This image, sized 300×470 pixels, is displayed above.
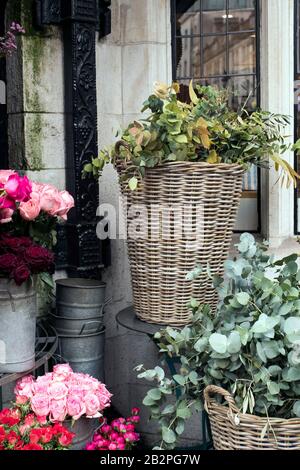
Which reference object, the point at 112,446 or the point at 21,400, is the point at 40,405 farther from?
the point at 112,446

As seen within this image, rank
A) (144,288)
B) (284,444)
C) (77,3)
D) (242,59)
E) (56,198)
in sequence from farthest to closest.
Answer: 1. (242,59)
2. (77,3)
3. (144,288)
4. (56,198)
5. (284,444)

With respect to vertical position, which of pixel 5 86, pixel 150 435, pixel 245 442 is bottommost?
pixel 150 435

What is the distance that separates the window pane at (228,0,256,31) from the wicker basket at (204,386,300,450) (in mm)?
2082

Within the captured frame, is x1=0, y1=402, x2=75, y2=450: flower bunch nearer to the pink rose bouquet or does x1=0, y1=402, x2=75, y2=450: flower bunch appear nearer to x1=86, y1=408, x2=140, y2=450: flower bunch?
x1=86, y1=408, x2=140, y2=450: flower bunch

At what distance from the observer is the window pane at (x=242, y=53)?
362 cm

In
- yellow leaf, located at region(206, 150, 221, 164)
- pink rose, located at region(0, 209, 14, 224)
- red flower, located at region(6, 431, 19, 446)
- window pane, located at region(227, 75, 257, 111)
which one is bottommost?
red flower, located at region(6, 431, 19, 446)

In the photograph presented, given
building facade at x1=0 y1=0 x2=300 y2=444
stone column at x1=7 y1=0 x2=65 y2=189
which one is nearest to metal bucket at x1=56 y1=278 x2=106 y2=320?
building facade at x1=0 y1=0 x2=300 y2=444

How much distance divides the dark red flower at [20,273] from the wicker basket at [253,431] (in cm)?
77

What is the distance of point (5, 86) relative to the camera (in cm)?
333

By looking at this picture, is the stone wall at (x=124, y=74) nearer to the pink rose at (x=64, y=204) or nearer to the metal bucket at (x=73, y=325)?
the metal bucket at (x=73, y=325)

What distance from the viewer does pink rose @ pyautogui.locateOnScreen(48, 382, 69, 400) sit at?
8.64 ft

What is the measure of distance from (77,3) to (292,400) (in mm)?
2004
